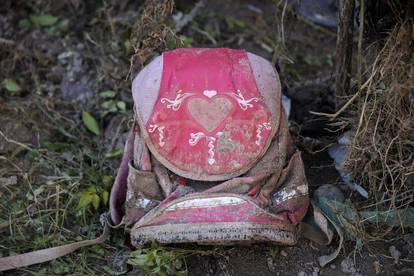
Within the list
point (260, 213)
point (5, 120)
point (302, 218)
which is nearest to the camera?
point (260, 213)

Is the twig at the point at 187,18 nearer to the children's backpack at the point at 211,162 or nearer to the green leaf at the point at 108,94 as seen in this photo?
the green leaf at the point at 108,94

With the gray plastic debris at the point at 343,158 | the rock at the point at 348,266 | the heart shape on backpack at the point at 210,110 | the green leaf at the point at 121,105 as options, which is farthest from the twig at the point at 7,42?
the rock at the point at 348,266

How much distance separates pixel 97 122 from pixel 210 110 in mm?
825

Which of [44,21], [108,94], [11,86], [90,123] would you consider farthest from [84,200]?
[44,21]

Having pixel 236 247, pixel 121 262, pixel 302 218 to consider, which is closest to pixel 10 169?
pixel 121 262

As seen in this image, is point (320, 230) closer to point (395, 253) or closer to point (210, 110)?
point (395, 253)

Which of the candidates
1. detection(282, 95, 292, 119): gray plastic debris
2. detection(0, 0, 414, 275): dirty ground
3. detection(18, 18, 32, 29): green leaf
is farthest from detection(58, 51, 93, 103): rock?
detection(282, 95, 292, 119): gray plastic debris

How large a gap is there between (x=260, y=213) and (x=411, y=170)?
50 centimetres

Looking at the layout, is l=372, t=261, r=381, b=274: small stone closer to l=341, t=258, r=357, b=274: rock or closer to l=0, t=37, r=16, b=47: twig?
l=341, t=258, r=357, b=274: rock

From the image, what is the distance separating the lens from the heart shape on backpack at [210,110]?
184 cm

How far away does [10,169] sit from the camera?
7.30 ft

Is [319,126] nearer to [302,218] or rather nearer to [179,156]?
[302,218]

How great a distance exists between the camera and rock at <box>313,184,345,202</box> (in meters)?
2.07

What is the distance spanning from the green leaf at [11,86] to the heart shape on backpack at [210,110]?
105cm
